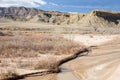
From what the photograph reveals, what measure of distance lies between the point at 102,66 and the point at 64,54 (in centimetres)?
632

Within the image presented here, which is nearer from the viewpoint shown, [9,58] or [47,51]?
[9,58]

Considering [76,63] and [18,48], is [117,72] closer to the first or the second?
[76,63]

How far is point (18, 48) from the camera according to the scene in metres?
26.3

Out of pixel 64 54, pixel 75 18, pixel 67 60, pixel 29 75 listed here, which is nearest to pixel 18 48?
pixel 64 54

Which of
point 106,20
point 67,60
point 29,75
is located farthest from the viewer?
point 106,20

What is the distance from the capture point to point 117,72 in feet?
54.6

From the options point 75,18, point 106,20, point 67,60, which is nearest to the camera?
point 67,60

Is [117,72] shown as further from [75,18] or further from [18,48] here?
[75,18]

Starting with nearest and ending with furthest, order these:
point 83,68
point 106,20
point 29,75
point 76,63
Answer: point 29,75 → point 83,68 → point 76,63 → point 106,20

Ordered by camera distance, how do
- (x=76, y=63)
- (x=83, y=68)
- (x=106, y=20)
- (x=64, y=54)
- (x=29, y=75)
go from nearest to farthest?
(x=29, y=75) → (x=83, y=68) → (x=76, y=63) → (x=64, y=54) → (x=106, y=20)

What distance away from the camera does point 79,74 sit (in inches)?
666

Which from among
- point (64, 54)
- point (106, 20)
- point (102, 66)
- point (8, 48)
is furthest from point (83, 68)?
point (106, 20)

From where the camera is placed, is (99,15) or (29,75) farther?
(99,15)

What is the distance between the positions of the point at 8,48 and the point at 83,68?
27.9 feet
